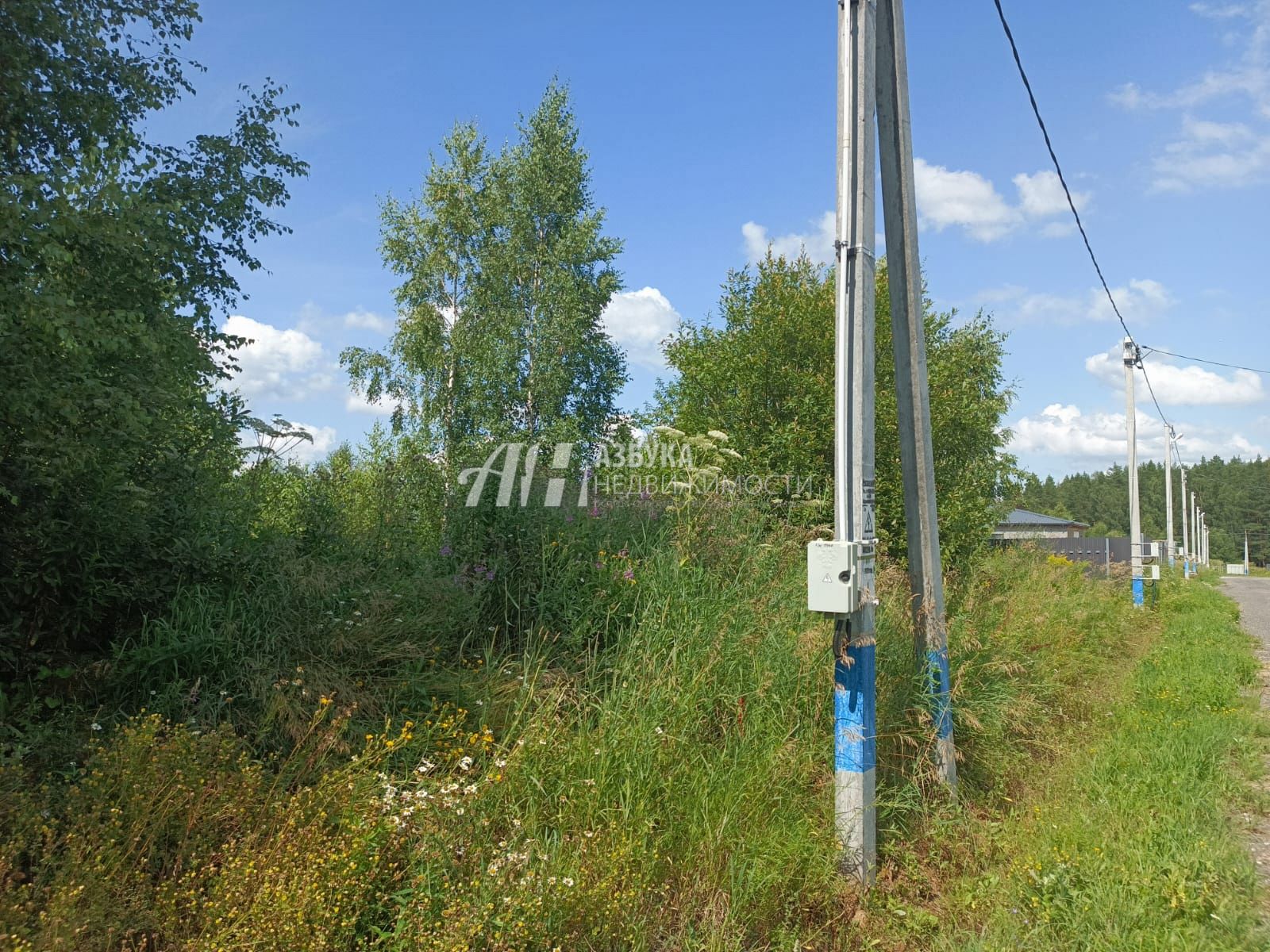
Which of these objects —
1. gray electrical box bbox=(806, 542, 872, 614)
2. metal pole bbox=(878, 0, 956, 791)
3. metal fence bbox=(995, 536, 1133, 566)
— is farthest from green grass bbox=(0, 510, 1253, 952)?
metal fence bbox=(995, 536, 1133, 566)

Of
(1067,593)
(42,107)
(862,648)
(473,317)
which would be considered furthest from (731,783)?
(473,317)

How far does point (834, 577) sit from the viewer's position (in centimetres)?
400

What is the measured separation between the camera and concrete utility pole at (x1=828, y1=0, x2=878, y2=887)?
4066mm

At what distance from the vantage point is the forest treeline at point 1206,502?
108 meters

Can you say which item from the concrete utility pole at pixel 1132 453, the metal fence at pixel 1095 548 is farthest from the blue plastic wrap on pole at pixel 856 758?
the metal fence at pixel 1095 548

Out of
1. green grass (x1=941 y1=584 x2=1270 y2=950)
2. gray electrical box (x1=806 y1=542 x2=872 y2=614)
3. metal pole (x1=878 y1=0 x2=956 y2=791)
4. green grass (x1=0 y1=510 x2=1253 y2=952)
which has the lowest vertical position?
green grass (x1=941 y1=584 x2=1270 y2=950)

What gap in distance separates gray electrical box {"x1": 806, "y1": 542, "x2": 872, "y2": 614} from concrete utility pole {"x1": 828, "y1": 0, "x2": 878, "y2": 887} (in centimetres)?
4

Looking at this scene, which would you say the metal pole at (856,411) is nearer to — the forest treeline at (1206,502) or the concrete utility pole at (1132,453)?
the concrete utility pole at (1132,453)

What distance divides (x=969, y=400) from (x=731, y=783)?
445 inches

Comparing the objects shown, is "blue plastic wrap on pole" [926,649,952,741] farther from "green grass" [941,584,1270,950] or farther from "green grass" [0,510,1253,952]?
"green grass" [941,584,1270,950]

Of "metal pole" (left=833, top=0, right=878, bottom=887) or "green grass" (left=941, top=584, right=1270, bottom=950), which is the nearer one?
"green grass" (left=941, top=584, right=1270, bottom=950)

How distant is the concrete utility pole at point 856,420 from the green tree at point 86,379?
149 inches

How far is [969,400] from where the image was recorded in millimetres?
13609

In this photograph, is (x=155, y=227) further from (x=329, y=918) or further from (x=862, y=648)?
(x=862, y=648)
